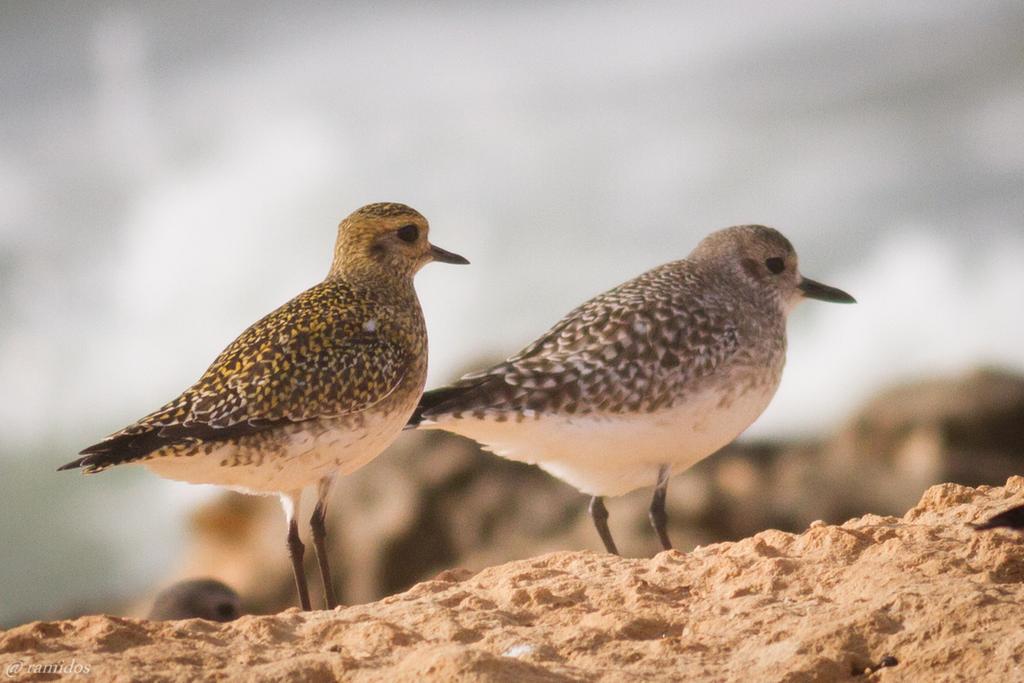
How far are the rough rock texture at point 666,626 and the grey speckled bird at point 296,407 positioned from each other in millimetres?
1253

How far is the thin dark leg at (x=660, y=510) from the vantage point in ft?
29.7

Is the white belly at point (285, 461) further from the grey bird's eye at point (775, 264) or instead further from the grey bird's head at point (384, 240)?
the grey bird's eye at point (775, 264)

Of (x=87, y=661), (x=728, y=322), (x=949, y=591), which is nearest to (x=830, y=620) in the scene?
(x=949, y=591)

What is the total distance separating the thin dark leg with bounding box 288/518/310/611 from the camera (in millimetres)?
8000

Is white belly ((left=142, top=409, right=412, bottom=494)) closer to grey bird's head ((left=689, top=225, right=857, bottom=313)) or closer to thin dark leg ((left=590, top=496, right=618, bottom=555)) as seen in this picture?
thin dark leg ((left=590, top=496, right=618, bottom=555))

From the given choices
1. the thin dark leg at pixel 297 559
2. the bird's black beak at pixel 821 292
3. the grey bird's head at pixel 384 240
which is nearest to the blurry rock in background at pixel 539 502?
the bird's black beak at pixel 821 292

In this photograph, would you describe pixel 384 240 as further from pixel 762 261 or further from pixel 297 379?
pixel 762 261

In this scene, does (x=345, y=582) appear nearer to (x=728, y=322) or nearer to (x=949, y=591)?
(x=728, y=322)

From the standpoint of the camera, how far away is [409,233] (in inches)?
356

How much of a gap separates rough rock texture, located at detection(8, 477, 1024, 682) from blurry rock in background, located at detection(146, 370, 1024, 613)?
279 inches

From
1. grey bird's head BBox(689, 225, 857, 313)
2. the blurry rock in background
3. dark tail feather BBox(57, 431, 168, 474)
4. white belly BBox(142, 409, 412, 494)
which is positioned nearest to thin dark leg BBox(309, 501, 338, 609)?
white belly BBox(142, 409, 412, 494)

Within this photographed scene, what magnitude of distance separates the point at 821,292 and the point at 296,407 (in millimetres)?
4264

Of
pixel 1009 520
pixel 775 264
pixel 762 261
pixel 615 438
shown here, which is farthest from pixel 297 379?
pixel 1009 520

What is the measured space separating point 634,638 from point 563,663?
0.40 m
